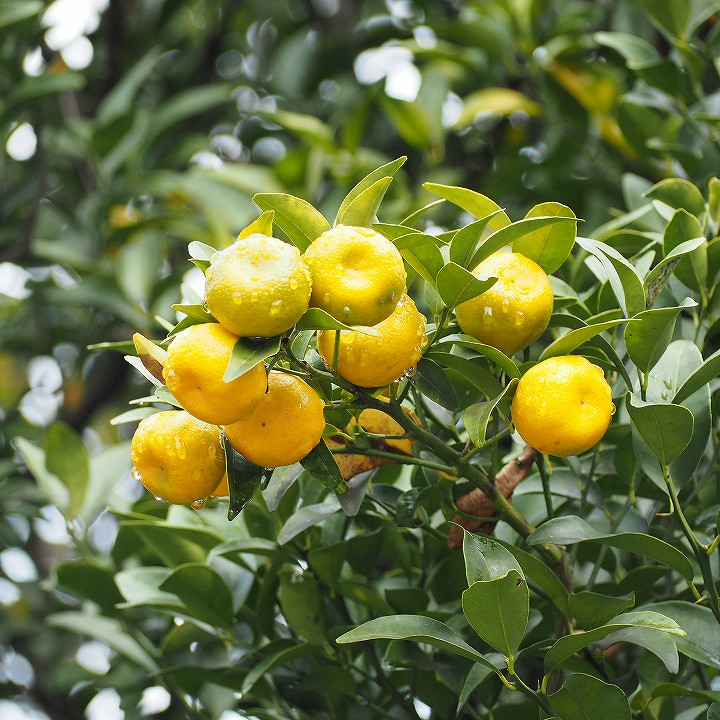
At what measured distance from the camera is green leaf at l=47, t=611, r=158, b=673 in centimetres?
109

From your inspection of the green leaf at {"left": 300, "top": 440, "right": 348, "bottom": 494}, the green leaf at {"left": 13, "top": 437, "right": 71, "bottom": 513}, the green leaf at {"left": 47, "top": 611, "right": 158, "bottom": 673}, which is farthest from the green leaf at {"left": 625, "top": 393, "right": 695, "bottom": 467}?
the green leaf at {"left": 13, "top": 437, "right": 71, "bottom": 513}

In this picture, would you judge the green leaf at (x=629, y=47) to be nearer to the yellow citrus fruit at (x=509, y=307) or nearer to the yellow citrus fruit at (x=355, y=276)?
the yellow citrus fruit at (x=509, y=307)

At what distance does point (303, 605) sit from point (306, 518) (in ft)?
0.34

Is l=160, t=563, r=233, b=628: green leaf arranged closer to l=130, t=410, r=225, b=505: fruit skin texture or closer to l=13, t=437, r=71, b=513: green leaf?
l=130, t=410, r=225, b=505: fruit skin texture

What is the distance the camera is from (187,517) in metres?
0.99

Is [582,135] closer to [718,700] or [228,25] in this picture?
[228,25]

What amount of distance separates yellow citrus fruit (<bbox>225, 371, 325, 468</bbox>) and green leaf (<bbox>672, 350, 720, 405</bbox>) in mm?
274

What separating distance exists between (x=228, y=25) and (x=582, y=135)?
1.05 meters

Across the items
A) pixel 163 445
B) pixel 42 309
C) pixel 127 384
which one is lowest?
pixel 127 384

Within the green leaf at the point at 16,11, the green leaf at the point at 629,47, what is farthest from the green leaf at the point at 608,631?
the green leaf at the point at 16,11

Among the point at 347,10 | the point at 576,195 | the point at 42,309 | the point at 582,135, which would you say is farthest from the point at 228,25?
the point at 576,195

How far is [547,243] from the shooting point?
0.71 meters

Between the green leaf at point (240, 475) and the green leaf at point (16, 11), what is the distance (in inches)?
49.3

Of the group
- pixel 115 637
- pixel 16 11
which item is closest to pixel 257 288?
pixel 115 637
